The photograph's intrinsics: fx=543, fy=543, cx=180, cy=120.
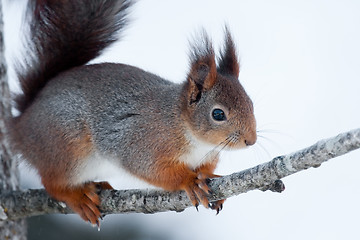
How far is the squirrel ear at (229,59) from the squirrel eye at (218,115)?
0.26 meters

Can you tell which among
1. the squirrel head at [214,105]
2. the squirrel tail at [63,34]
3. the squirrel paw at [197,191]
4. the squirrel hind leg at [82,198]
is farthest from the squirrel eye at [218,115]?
the squirrel tail at [63,34]

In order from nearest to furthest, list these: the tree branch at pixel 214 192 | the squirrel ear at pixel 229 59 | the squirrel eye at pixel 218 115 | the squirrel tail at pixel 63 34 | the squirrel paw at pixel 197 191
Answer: the tree branch at pixel 214 192
the squirrel paw at pixel 197 191
the squirrel eye at pixel 218 115
the squirrel ear at pixel 229 59
the squirrel tail at pixel 63 34

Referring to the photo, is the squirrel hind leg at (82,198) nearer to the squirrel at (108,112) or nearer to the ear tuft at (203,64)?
the squirrel at (108,112)

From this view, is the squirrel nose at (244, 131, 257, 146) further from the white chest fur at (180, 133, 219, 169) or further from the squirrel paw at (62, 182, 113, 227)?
the squirrel paw at (62, 182, 113, 227)

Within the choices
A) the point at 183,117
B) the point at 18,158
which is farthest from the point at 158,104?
the point at 18,158

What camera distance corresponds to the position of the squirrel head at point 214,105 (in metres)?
1.77

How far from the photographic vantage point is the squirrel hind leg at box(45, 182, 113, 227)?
6.65 feet

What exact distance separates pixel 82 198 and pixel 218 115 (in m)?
0.62

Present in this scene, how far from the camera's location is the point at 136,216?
2.68 metres

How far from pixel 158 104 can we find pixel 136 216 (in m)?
0.86

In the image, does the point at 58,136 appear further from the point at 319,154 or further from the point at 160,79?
the point at 319,154

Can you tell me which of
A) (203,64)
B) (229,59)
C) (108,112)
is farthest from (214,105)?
(108,112)

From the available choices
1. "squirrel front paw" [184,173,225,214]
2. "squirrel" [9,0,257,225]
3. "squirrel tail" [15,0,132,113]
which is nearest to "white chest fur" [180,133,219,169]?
"squirrel" [9,0,257,225]

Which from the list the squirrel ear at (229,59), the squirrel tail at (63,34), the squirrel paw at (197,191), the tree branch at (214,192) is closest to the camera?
the tree branch at (214,192)
